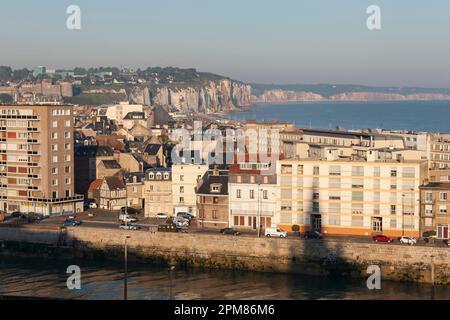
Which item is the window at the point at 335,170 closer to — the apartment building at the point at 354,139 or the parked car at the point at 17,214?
the apartment building at the point at 354,139

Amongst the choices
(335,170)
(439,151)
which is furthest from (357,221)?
(439,151)

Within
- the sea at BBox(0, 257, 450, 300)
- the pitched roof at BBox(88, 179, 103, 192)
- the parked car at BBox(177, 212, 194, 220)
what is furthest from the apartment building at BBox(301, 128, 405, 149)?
the sea at BBox(0, 257, 450, 300)

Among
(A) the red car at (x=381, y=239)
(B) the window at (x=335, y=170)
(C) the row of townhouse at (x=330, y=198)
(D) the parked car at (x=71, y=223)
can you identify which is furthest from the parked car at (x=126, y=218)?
(A) the red car at (x=381, y=239)

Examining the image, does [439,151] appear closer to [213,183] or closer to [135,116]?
[213,183]

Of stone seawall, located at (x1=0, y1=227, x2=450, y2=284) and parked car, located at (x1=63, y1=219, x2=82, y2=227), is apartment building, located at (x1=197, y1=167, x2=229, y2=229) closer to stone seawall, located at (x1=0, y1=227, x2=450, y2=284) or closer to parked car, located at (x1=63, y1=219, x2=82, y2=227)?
stone seawall, located at (x1=0, y1=227, x2=450, y2=284)
